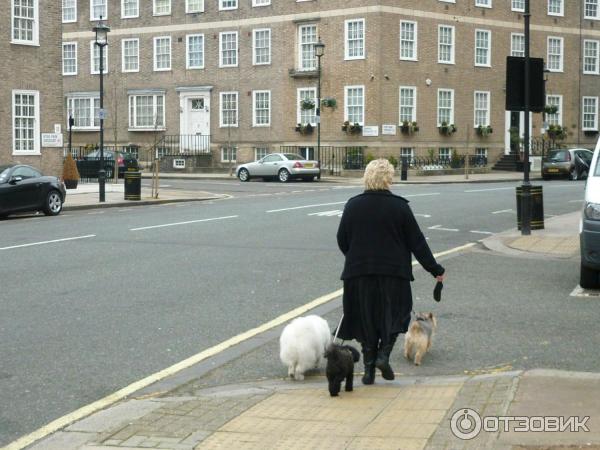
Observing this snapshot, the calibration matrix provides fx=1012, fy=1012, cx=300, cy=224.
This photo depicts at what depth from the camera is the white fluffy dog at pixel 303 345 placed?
785 cm

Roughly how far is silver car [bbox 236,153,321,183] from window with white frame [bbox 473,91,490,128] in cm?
1249

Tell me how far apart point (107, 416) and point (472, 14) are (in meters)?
49.2

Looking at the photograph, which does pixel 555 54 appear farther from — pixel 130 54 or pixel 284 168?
pixel 130 54

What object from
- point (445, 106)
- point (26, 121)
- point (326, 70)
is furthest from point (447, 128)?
point (26, 121)

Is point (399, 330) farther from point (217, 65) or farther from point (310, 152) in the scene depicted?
point (217, 65)

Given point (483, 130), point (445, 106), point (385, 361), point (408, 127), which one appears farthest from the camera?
point (483, 130)

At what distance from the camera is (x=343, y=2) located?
5025 cm

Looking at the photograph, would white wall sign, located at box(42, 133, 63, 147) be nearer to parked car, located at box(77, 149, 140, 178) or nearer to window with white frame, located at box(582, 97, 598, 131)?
parked car, located at box(77, 149, 140, 178)

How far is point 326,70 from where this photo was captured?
168 feet

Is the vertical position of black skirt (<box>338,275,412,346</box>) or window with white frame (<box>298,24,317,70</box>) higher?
window with white frame (<box>298,24,317,70</box>)

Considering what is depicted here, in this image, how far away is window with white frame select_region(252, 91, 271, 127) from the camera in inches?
2121

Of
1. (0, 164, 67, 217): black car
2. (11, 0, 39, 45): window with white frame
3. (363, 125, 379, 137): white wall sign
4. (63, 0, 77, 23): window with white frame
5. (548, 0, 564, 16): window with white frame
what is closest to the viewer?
(0, 164, 67, 217): black car

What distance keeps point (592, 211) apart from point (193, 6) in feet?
154

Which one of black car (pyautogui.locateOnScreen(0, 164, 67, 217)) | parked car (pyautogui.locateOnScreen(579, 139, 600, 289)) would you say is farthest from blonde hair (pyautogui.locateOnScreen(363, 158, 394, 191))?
black car (pyautogui.locateOnScreen(0, 164, 67, 217))
